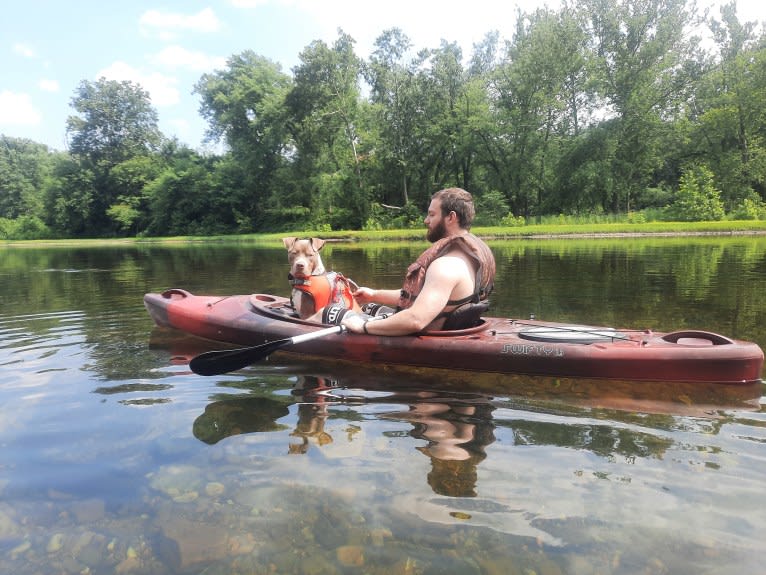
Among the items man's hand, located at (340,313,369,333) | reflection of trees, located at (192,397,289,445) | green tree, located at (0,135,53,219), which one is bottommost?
reflection of trees, located at (192,397,289,445)

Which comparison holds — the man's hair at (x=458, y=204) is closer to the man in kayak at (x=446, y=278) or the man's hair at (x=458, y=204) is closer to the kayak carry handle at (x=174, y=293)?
the man in kayak at (x=446, y=278)

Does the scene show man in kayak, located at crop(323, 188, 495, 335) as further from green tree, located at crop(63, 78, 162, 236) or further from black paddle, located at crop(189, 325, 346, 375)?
green tree, located at crop(63, 78, 162, 236)

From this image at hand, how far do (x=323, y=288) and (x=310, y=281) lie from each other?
17 centimetres

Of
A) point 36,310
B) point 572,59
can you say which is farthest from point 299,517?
point 572,59

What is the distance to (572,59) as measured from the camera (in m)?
34.6

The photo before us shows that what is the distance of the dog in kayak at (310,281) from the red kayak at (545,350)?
22 centimetres

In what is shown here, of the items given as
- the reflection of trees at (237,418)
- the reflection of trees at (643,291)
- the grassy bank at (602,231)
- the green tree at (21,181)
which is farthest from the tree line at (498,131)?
the reflection of trees at (237,418)

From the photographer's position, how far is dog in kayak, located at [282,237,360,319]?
5.21 m

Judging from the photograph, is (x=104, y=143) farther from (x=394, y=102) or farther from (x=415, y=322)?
(x=415, y=322)

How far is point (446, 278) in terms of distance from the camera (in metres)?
4.23

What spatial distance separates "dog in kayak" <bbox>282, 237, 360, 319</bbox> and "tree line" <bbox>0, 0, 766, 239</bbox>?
30.2 m

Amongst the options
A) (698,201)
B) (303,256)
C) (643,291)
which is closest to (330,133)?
(698,201)

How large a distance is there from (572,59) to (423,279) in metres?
36.2

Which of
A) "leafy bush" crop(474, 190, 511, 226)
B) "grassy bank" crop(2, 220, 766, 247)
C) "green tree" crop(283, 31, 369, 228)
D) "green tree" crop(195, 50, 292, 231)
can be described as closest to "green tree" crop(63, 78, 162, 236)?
"green tree" crop(195, 50, 292, 231)
